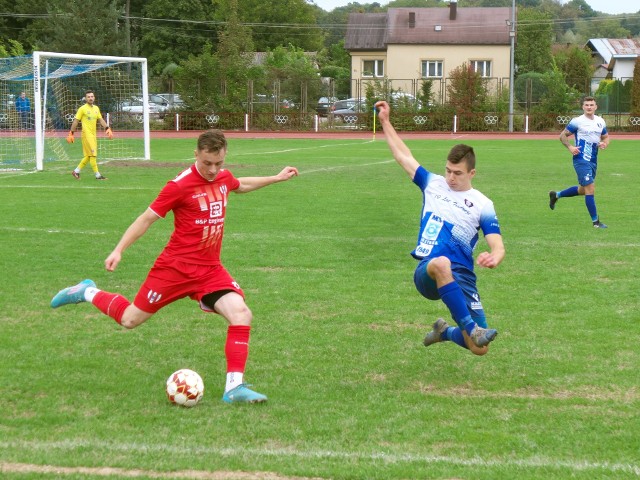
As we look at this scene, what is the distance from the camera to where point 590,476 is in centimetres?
452

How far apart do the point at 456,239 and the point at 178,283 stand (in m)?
1.96

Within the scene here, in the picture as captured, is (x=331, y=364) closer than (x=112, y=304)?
No

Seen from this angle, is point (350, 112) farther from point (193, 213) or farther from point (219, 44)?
point (193, 213)

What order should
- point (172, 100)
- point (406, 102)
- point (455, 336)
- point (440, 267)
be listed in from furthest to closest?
1. point (172, 100)
2. point (406, 102)
3. point (455, 336)
4. point (440, 267)

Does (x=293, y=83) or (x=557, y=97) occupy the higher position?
(x=293, y=83)

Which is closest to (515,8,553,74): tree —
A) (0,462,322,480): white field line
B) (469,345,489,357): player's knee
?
(469,345,489,357): player's knee

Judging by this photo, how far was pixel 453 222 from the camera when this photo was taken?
6363mm

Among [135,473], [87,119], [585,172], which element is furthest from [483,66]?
[135,473]

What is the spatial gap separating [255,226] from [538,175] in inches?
429

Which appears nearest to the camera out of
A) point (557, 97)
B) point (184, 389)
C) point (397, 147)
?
point (184, 389)

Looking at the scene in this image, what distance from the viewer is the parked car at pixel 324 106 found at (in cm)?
5037

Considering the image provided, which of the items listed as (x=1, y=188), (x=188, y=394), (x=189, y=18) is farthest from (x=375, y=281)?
(x=189, y=18)

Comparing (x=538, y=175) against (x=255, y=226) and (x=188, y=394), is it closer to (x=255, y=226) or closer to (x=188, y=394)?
(x=255, y=226)

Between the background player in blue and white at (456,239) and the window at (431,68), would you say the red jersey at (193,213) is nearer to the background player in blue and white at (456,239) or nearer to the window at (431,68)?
the background player in blue and white at (456,239)
